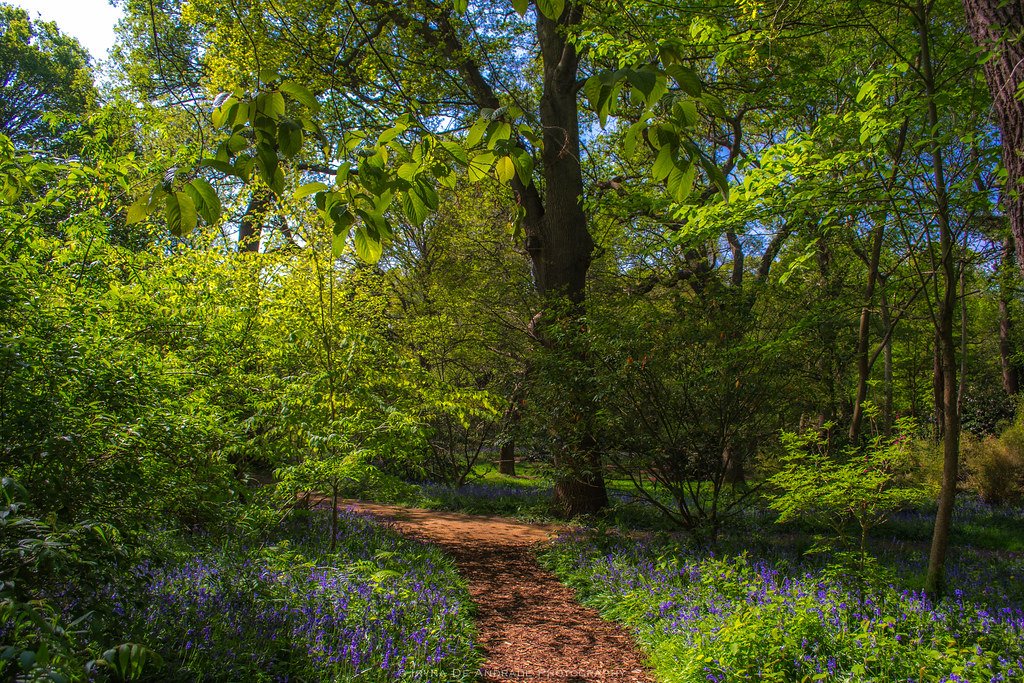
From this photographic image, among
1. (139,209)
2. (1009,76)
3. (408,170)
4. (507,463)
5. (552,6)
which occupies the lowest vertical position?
(507,463)

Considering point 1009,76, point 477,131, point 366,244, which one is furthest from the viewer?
point 1009,76

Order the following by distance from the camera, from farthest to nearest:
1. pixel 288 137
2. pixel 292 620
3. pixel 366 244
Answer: pixel 292 620 → pixel 366 244 → pixel 288 137

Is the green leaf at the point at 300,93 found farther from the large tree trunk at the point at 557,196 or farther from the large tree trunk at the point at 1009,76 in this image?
the large tree trunk at the point at 557,196

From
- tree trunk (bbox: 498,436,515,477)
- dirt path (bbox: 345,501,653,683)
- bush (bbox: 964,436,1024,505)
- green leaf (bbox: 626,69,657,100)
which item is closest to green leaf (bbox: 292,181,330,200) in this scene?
green leaf (bbox: 626,69,657,100)

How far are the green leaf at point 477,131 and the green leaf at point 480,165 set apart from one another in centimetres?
16

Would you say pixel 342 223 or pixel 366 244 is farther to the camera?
pixel 366 244

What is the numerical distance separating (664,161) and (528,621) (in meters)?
5.82

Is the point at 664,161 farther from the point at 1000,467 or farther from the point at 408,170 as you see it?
the point at 1000,467

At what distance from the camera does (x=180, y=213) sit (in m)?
1.36

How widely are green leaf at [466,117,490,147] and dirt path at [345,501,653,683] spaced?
4.28 metres

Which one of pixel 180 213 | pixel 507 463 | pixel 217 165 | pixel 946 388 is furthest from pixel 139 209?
pixel 507 463

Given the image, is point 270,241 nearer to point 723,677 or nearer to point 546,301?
point 546,301

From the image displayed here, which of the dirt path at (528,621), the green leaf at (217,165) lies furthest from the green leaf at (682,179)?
the dirt path at (528,621)

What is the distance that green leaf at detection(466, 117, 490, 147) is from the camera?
5.23 ft
